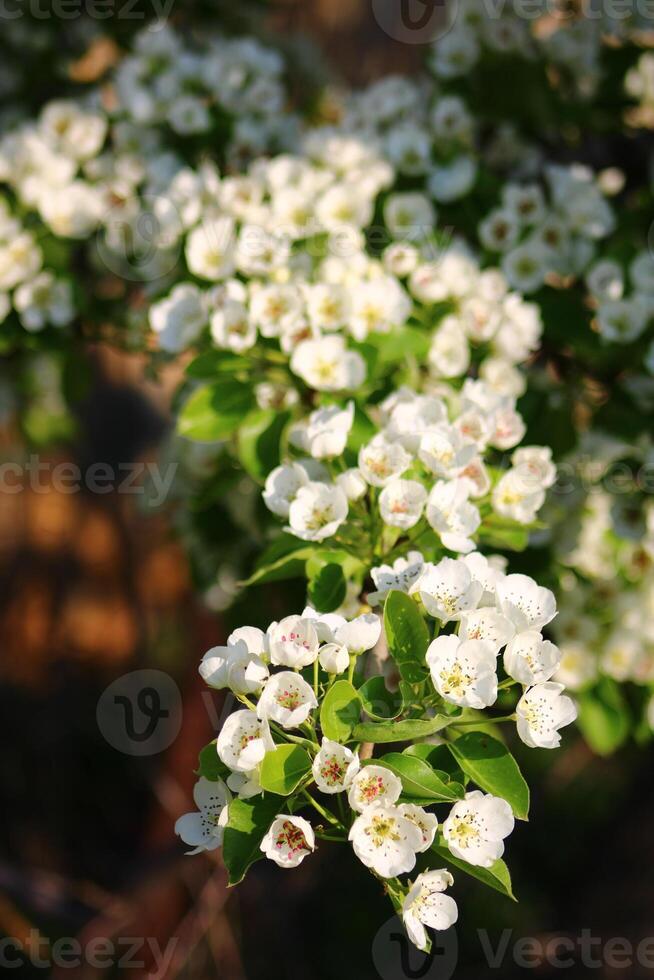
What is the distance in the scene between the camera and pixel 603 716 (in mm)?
1712

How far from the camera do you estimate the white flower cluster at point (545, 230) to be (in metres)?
1.63

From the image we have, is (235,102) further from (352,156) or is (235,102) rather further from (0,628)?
(0,628)

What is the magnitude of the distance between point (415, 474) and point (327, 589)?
0.57 ft

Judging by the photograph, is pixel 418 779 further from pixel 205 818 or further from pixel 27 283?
pixel 27 283

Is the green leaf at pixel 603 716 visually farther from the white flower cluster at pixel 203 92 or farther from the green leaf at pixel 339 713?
the white flower cluster at pixel 203 92

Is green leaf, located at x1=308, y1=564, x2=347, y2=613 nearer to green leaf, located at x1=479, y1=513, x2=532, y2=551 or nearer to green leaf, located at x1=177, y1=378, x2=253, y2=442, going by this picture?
green leaf, located at x1=479, y1=513, x2=532, y2=551

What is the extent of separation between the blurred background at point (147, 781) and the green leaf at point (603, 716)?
0.85m

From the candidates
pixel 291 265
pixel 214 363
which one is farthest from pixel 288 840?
pixel 291 265

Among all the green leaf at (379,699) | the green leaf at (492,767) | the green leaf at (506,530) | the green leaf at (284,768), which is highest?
the green leaf at (284,768)

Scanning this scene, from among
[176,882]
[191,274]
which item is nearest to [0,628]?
[176,882]

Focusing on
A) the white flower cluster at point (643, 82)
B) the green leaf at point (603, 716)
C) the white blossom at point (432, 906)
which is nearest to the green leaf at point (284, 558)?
the white blossom at point (432, 906)

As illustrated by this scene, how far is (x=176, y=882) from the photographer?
273 cm

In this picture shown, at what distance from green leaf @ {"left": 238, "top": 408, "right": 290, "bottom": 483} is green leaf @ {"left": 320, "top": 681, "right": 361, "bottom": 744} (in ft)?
1.59

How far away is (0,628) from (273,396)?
8.51ft
